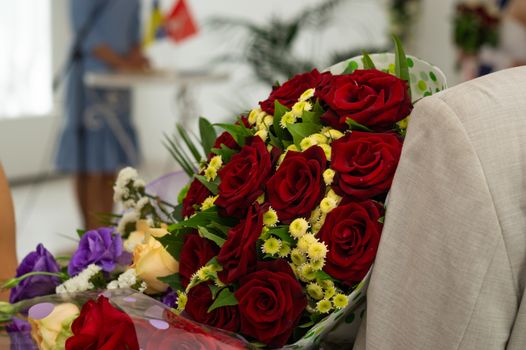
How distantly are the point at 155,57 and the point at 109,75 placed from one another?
3349 millimetres

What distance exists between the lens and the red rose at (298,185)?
805 millimetres

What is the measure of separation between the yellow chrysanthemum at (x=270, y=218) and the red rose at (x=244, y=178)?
30 millimetres

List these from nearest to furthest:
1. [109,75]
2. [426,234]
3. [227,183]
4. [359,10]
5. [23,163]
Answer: [426,234], [227,183], [109,75], [23,163], [359,10]

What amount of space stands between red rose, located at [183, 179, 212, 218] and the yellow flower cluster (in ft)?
0.05

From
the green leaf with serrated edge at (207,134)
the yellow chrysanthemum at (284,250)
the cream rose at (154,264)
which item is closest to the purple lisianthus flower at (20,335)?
the cream rose at (154,264)

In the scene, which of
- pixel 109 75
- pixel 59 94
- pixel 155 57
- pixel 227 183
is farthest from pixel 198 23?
pixel 227 183

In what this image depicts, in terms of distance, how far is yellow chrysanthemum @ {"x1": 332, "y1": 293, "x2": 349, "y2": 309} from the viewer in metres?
0.78

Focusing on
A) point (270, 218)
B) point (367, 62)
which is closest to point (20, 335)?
point (270, 218)

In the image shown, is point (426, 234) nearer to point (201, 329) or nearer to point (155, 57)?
point (201, 329)

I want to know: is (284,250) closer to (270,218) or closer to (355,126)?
(270,218)

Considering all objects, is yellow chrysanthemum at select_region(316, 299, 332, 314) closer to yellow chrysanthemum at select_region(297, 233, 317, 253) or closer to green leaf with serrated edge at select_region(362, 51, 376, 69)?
yellow chrysanthemum at select_region(297, 233, 317, 253)

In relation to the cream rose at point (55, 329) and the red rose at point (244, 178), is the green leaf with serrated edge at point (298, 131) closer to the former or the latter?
the red rose at point (244, 178)

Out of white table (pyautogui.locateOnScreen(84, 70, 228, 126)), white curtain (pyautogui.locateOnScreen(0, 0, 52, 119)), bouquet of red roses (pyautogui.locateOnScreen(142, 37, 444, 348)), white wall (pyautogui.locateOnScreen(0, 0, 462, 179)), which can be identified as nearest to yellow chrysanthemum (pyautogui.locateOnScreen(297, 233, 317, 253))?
bouquet of red roses (pyautogui.locateOnScreen(142, 37, 444, 348))

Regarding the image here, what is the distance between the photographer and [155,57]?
778 cm
